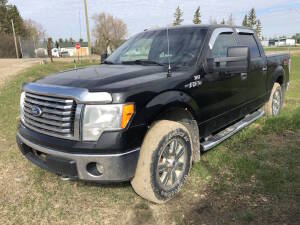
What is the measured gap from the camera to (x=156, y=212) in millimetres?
2756

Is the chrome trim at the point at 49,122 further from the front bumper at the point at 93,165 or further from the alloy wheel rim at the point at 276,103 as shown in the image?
the alloy wheel rim at the point at 276,103

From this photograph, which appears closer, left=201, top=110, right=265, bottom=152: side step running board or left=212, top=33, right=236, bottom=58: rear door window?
left=201, top=110, right=265, bottom=152: side step running board

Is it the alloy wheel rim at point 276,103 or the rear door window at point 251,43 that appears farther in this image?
the alloy wheel rim at point 276,103

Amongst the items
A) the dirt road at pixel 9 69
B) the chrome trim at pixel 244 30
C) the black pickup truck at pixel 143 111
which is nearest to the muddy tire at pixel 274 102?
the chrome trim at pixel 244 30

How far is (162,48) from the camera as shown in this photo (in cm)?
370

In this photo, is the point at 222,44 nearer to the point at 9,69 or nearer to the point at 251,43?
the point at 251,43

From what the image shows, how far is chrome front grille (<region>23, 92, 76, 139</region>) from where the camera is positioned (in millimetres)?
2445

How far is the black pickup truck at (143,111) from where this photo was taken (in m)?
2.39

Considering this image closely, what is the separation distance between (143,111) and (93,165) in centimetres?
67

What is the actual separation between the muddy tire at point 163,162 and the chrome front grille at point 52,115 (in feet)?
2.34

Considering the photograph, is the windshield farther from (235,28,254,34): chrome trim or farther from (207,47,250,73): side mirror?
(235,28,254,34): chrome trim

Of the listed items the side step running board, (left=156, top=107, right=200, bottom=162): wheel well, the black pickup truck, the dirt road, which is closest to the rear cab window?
the black pickup truck

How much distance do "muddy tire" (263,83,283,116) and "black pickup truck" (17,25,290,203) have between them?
176 cm

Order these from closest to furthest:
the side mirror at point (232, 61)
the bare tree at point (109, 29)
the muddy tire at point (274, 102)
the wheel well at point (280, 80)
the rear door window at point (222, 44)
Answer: the side mirror at point (232, 61), the rear door window at point (222, 44), the muddy tire at point (274, 102), the wheel well at point (280, 80), the bare tree at point (109, 29)
